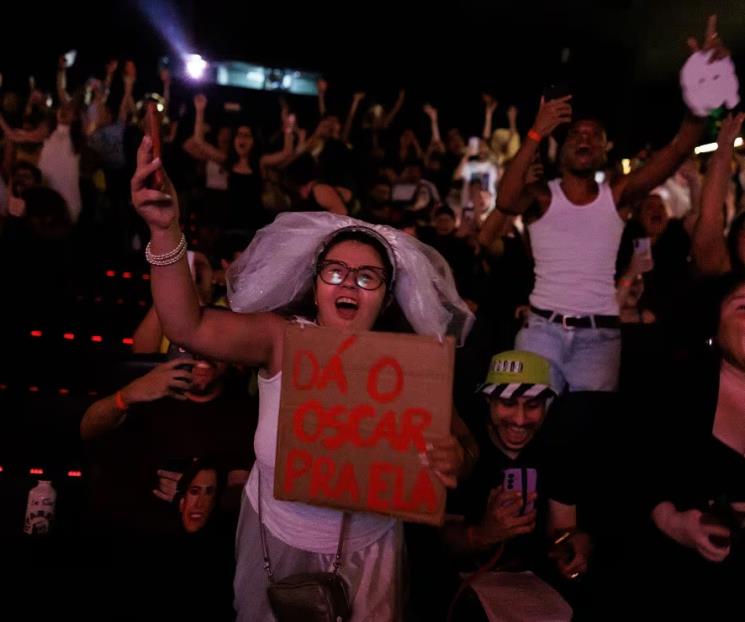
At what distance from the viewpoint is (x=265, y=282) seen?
6.93 ft

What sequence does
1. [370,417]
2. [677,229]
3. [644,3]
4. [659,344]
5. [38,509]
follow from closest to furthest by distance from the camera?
1. [370,417]
2. [38,509]
3. [659,344]
4. [677,229]
5. [644,3]

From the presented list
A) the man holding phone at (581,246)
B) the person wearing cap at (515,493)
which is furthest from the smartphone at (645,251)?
the person wearing cap at (515,493)

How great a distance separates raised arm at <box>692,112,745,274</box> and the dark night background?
30.6 ft

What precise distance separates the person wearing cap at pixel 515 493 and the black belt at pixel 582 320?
0.44m

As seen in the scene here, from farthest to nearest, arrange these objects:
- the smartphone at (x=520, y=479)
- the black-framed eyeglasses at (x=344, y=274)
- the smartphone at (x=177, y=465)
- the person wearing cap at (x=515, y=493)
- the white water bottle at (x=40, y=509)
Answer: the white water bottle at (x=40, y=509) < the smartphone at (x=177, y=465) < the smartphone at (x=520, y=479) < the person wearing cap at (x=515, y=493) < the black-framed eyeglasses at (x=344, y=274)

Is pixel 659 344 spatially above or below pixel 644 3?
below

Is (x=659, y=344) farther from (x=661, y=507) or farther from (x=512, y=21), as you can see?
(x=512, y=21)

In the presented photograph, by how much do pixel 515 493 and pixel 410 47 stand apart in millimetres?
12110

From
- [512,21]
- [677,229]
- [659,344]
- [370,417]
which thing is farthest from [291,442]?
[512,21]

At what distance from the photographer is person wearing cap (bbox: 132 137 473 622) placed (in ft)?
6.31

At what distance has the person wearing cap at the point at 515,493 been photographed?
247 cm

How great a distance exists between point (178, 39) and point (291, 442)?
13.0 metres

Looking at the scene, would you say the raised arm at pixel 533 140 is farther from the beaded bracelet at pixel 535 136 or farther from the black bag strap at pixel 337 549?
the black bag strap at pixel 337 549

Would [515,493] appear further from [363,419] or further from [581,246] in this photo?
[581,246]
